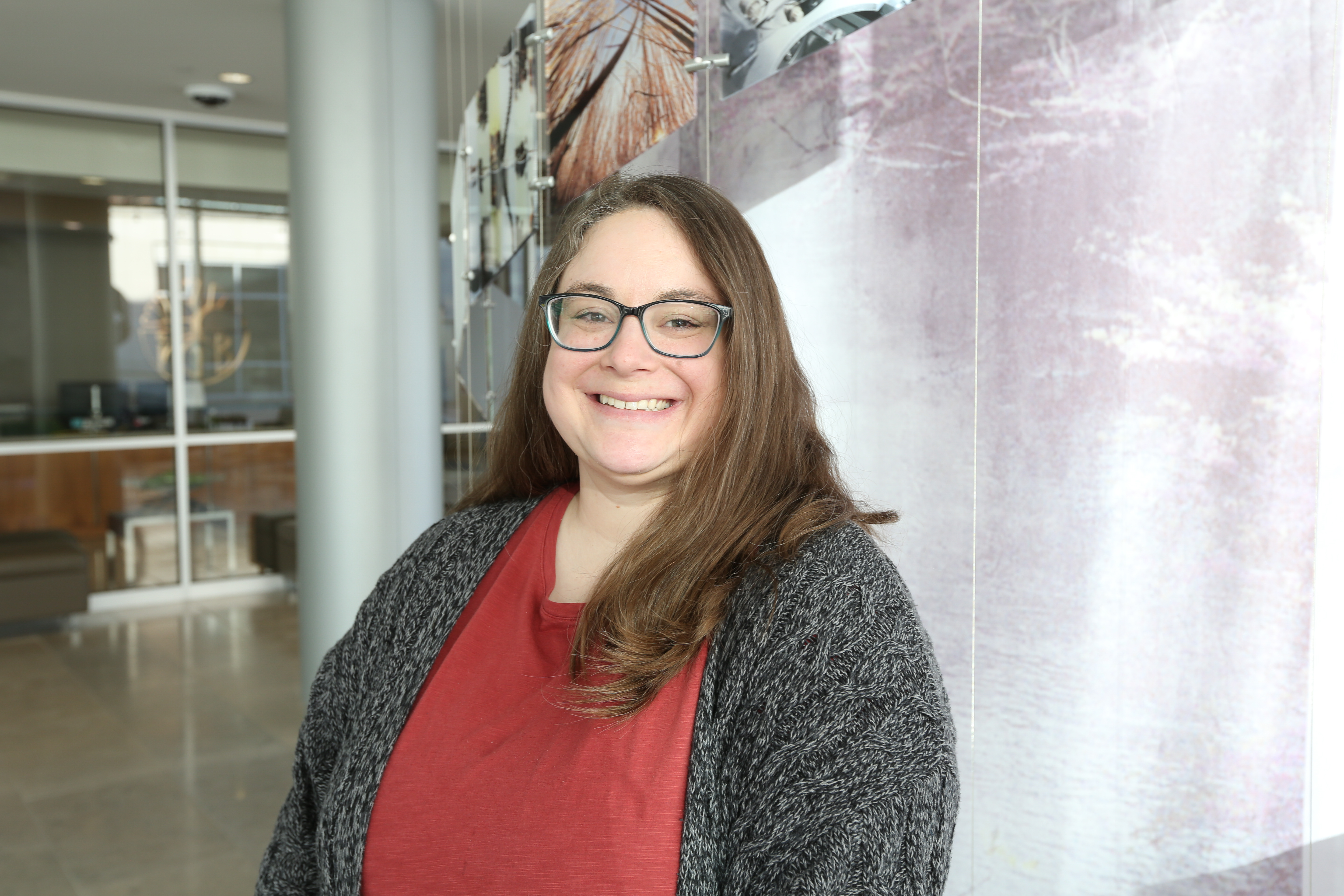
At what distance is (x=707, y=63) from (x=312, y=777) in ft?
4.46

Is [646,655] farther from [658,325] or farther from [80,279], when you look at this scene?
[80,279]

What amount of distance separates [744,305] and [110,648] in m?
5.55

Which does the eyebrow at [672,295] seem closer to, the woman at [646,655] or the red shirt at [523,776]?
the woman at [646,655]

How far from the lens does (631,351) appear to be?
47.1 inches

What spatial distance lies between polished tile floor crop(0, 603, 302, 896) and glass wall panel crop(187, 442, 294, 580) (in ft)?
2.85

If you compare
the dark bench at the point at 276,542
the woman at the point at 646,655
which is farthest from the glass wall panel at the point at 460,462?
the dark bench at the point at 276,542

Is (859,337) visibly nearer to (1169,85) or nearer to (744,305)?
(744,305)

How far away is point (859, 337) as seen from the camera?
1.50m

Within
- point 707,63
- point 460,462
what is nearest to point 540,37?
point 707,63

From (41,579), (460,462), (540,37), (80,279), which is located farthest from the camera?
(80,279)

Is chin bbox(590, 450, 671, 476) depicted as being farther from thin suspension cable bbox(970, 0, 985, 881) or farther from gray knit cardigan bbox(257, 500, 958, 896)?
thin suspension cable bbox(970, 0, 985, 881)

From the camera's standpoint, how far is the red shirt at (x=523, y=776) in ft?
3.31

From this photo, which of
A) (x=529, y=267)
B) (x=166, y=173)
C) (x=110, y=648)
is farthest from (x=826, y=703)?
(x=166, y=173)

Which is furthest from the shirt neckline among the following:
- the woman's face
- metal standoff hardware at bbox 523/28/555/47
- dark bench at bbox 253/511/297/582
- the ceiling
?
dark bench at bbox 253/511/297/582
